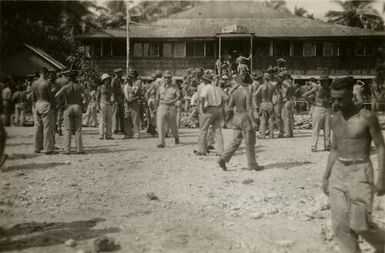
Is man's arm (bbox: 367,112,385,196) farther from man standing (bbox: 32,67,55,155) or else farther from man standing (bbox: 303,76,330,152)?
man standing (bbox: 32,67,55,155)

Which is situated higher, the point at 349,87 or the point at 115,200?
the point at 349,87

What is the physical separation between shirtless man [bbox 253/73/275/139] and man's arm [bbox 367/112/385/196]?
9071 mm

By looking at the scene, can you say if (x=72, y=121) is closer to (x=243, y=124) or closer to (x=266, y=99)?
(x=243, y=124)

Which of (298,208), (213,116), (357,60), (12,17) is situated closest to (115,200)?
(298,208)

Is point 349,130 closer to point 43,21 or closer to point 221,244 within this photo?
point 221,244

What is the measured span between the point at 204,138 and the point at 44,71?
140 inches

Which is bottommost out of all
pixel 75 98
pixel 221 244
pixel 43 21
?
pixel 221 244

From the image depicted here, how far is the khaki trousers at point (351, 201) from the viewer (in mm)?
4547

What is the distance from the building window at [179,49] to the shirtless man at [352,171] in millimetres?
26501

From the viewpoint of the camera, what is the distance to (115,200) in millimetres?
7285

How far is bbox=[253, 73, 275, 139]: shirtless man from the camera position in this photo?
541 inches

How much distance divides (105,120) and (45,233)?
27.3 feet

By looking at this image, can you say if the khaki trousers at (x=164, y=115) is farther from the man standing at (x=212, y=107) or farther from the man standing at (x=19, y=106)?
the man standing at (x=19, y=106)

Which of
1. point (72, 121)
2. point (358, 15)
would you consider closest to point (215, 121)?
point (72, 121)
